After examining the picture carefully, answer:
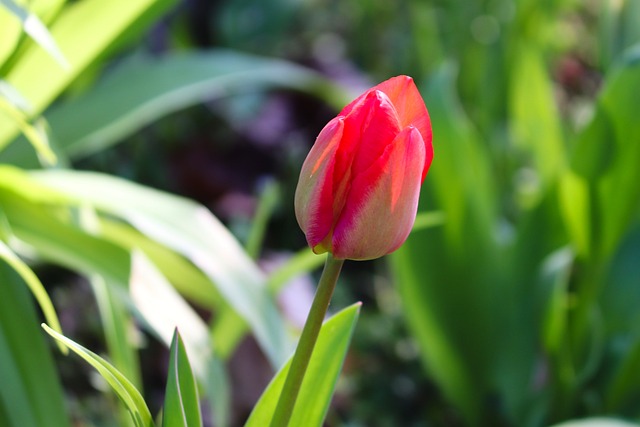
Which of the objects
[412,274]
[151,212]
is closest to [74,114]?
[151,212]

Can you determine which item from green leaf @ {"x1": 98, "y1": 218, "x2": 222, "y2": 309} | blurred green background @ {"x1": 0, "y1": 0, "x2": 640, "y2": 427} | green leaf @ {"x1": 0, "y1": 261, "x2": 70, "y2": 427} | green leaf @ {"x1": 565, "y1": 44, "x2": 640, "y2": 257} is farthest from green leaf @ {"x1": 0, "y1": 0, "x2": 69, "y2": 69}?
green leaf @ {"x1": 565, "y1": 44, "x2": 640, "y2": 257}

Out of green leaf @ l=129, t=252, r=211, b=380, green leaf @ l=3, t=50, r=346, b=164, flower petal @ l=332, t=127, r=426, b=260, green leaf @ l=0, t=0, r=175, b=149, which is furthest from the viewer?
green leaf @ l=3, t=50, r=346, b=164

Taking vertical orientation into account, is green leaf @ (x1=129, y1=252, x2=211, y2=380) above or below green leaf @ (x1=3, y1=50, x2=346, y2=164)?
below

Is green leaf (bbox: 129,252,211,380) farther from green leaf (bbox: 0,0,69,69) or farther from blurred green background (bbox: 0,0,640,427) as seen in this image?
green leaf (bbox: 0,0,69,69)

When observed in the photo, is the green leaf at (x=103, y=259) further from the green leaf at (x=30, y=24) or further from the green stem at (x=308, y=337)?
the green stem at (x=308, y=337)

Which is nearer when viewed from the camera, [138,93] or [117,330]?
[117,330]

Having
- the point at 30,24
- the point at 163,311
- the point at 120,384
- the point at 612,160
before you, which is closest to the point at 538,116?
the point at 612,160

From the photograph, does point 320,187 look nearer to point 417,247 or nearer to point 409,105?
point 409,105

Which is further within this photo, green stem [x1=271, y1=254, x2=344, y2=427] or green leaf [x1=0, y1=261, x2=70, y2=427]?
green leaf [x1=0, y1=261, x2=70, y2=427]
